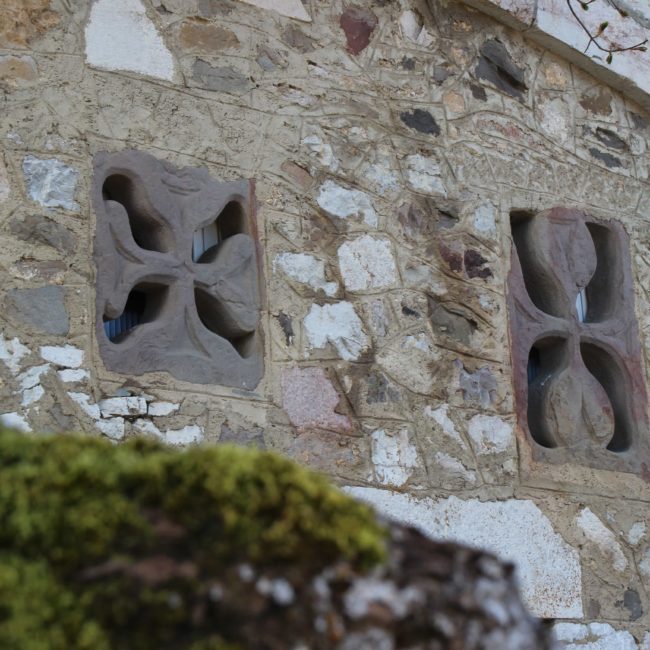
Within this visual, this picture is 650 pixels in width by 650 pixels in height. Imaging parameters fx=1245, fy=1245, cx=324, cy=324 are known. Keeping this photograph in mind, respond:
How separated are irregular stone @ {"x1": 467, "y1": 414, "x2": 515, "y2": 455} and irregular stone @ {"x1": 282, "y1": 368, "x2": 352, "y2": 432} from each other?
1.69ft

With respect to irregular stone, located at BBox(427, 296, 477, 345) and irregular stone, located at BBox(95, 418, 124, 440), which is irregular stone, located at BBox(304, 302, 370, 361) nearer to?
irregular stone, located at BBox(427, 296, 477, 345)

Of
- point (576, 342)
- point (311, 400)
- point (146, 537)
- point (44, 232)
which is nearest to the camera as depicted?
point (146, 537)

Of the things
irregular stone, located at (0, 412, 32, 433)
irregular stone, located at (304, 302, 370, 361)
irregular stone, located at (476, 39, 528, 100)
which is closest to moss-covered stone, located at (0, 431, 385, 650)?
irregular stone, located at (0, 412, 32, 433)

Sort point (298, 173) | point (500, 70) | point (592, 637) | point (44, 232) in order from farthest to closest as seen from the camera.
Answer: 1. point (500, 70)
2. point (592, 637)
3. point (298, 173)
4. point (44, 232)

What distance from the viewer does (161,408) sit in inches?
137

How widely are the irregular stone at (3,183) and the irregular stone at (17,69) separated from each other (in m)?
0.27

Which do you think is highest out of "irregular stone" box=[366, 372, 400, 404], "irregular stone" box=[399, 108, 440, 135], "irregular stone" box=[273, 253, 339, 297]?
"irregular stone" box=[399, 108, 440, 135]

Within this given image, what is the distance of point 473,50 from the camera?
472cm

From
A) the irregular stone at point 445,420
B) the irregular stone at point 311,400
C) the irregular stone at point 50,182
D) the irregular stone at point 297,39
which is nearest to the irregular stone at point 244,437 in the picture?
the irregular stone at point 311,400

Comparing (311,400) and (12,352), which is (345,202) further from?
(12,352)

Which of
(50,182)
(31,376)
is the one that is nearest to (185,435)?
(31,376)

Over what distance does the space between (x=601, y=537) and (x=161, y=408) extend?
1.74 meters

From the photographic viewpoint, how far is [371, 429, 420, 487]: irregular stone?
12.8 ft

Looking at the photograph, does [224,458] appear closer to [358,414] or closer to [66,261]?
[66,261]
